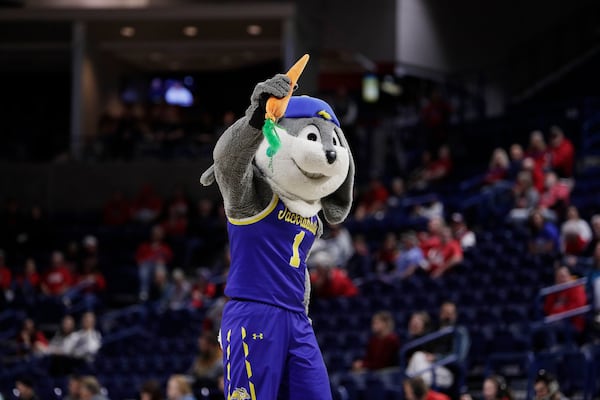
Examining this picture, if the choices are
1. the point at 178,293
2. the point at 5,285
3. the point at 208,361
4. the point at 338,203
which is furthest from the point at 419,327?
the point at 5,285

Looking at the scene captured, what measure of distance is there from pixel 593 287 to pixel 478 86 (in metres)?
8.88

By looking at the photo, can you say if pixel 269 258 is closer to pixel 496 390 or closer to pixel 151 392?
→ pixel 496 390

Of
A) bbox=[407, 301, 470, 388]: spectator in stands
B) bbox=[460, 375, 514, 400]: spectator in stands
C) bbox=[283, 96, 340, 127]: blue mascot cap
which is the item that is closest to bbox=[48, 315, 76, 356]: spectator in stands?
bbox=[407, 301, 470, 388]: spectator in stands

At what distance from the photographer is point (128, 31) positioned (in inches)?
775

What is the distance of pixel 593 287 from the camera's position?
10117 mm

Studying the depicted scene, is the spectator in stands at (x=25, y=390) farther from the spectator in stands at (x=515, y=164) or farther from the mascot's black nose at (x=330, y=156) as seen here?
the spectator in stands at (x=515, y=164)

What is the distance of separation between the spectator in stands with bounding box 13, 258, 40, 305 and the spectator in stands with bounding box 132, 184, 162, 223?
82.4 inches

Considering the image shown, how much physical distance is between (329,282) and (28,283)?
418 cm

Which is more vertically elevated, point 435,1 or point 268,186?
point 435,1

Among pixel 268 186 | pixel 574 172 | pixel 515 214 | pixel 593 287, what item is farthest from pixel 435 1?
pixel 268 186

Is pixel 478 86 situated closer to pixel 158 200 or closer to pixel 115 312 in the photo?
pixel 158 200

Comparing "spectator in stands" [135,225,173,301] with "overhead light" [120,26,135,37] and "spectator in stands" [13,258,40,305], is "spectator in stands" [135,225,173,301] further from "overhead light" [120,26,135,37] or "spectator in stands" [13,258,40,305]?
"overhead light" [120,26,135,37]

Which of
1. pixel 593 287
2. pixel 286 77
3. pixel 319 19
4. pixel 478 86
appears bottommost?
pixel 593 287

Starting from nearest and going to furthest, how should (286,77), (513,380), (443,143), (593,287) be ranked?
(286,77) < (513,380) < (593,287) < (443,143)
